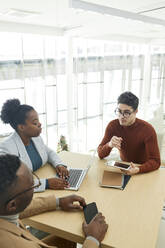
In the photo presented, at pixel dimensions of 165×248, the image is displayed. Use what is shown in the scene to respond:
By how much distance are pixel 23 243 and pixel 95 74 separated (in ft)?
18.3

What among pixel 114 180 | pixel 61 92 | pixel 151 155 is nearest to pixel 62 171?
pixel 114 180

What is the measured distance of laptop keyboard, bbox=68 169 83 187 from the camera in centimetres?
166

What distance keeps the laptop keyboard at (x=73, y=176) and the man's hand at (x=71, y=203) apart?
0.81 feet

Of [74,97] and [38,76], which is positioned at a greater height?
[38,76]

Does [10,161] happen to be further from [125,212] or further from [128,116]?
[128,116]

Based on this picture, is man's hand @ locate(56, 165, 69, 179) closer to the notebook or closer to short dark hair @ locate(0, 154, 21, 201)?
the notebook

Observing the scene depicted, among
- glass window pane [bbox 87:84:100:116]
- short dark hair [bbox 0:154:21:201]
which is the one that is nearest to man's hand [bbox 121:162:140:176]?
short dark hair [bbox 0:154:21:201]

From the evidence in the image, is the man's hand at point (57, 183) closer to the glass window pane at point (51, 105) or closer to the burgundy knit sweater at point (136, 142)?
the burgundy knit sweater at point (136, 142)

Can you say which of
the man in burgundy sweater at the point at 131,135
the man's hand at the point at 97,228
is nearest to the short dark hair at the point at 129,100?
the man in burgundy sweater at the point at 131,135

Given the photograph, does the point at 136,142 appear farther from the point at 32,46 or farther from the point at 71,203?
the point at 32,46

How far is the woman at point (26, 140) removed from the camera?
1782 millimetres

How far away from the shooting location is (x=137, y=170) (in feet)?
5.76

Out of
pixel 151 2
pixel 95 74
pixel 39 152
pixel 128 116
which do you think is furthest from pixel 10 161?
pixel 95 74

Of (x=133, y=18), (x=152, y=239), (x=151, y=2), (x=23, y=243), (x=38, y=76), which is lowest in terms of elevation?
(x=152, y=239)
